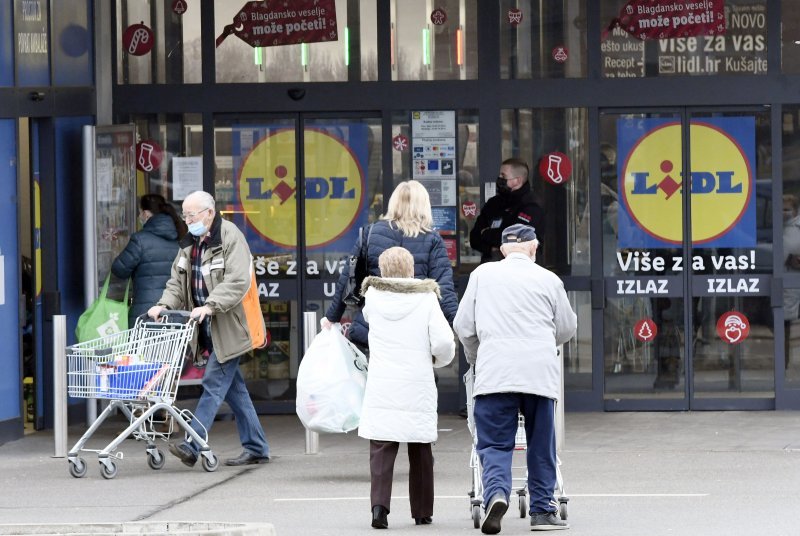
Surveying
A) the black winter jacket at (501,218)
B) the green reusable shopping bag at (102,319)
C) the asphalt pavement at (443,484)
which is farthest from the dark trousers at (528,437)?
the green reusable shopping bag at (102,319)

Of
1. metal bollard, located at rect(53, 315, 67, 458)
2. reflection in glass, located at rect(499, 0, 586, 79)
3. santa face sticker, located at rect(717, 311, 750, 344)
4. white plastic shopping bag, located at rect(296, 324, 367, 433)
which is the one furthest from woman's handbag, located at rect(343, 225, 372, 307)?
santa face sticker, located at rect(717, 311, 750, 344)

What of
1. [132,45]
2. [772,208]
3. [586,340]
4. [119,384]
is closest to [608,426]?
[586,340]

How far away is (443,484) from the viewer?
33.3ft

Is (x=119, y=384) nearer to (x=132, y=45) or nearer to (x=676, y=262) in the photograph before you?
(x=132, y=45)

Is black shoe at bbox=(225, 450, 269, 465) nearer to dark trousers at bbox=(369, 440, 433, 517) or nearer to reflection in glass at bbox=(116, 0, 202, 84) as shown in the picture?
dark trousers at bbox=(369, 440, 433, 517)

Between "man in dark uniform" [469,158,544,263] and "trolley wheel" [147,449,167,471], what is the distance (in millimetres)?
3463

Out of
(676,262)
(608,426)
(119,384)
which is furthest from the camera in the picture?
(676,262)

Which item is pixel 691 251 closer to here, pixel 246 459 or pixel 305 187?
pixel 305 187

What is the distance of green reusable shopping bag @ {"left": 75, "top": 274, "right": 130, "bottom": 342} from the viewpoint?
12453 mm

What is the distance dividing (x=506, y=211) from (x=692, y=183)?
69.0 inches

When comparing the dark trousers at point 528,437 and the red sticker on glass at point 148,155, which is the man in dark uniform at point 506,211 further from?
the dark trousers at point 528,437

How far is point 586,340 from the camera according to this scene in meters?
13.6

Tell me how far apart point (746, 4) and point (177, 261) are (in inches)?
220

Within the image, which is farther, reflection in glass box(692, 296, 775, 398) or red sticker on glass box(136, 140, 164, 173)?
red sticker on glass box(136, 140, 164, 173)
